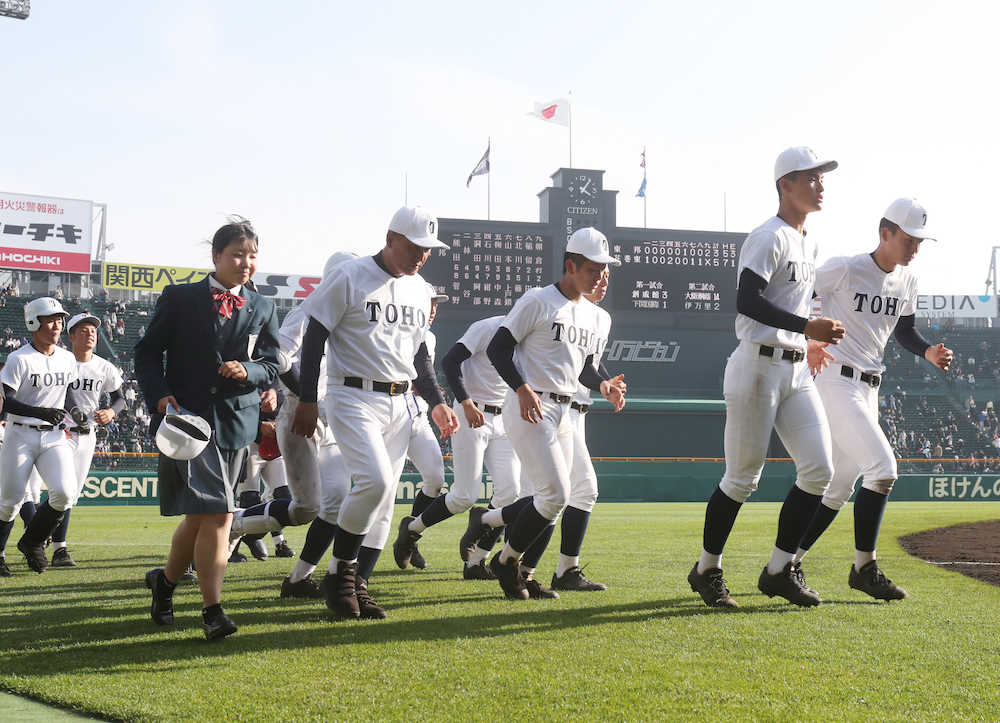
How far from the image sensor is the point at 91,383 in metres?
8.50

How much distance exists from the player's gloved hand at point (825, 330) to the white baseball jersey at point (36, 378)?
6.03 m

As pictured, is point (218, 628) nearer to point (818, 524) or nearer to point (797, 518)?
point (797, 518)

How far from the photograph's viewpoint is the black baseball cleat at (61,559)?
8188mm

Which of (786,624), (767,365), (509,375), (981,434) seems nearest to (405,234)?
(509,375)

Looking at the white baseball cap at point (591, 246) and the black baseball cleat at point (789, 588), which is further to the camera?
the white baseball cap at point (591, 246)

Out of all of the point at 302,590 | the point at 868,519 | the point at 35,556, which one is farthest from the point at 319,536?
the point at 35,556

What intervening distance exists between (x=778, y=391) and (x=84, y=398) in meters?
6.10

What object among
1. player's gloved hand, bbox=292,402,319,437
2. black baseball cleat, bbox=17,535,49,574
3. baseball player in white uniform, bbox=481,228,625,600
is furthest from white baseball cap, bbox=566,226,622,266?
black baseball cleat, bbox=17,535,49,574

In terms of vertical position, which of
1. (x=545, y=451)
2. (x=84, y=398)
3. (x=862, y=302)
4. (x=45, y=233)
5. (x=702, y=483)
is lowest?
(x=702, y=483)

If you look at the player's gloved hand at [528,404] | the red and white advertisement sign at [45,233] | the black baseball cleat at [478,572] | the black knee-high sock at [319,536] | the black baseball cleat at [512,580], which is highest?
the red and white advertisement sign at [45,233]

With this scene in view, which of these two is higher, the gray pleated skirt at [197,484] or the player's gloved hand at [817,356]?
the player's gloved hand at [817,356]

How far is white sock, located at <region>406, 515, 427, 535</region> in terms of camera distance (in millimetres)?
7533

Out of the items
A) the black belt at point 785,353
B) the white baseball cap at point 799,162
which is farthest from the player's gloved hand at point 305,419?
the white baseball cap at point 799,162

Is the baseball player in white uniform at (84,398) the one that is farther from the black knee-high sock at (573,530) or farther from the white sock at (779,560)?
the white sock at (779,560)
